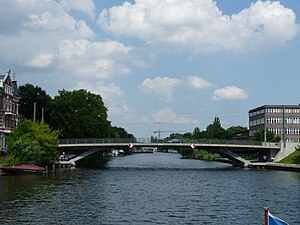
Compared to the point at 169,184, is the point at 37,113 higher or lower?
higher

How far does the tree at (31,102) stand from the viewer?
129 meters

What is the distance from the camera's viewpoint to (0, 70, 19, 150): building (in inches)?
3957

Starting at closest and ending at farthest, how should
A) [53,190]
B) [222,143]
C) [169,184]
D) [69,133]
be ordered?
1. [53,190]
2. [169,184]
3. [222,143]
4. [69,133]

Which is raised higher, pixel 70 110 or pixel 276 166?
pixel 70 110

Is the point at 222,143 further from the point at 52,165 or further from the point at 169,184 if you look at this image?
the point at 169,184

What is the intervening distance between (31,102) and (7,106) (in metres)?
23.7

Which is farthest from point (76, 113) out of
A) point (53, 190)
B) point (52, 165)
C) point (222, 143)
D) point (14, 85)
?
point (53, 190)

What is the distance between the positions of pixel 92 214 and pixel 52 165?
61.2 m

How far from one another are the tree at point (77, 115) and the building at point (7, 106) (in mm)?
14654

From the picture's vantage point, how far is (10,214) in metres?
37.0

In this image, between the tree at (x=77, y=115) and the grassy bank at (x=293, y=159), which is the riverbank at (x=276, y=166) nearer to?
the grassy bank at (x=293, y=159)

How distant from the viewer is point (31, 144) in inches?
3263

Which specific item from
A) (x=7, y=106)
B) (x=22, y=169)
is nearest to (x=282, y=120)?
(x=7, y=106)

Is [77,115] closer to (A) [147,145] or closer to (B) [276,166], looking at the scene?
(A) [147,145]
